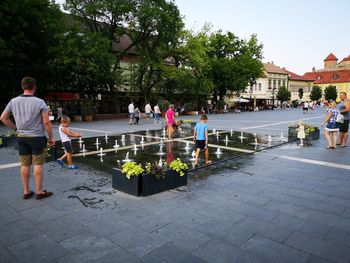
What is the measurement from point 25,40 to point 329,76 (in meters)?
98.0

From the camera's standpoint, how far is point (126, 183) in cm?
583

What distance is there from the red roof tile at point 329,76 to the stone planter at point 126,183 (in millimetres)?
101439

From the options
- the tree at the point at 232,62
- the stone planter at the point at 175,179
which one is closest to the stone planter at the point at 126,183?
the stone planter at the point at 175,179

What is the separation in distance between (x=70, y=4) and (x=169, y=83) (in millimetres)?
14767

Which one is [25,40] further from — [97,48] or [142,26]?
[142,26]

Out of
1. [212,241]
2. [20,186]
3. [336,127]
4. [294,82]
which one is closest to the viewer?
[212,241]

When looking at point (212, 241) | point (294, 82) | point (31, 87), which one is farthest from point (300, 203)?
point (294, 82)

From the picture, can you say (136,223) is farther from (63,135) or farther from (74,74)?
(74,74)

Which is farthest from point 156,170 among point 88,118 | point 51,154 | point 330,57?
point 330,57

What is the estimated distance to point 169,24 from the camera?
98.7ft

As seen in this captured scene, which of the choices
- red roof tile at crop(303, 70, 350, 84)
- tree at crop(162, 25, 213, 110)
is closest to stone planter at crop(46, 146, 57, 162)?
tree at crop(162, 25, 213, 110)

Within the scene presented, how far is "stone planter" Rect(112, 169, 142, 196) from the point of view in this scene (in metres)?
5.64

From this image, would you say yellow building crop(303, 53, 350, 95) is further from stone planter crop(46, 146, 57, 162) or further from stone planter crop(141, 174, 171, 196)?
stone planter crop(141, 174, 171, 196)

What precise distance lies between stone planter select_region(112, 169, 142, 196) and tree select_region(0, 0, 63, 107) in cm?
1960
